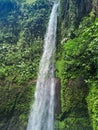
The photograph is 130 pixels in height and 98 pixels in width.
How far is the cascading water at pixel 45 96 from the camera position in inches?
466

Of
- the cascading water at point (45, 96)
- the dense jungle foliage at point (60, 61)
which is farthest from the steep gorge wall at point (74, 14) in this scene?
the cascading water at point (45, 96)

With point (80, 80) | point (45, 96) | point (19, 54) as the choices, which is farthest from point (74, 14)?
point (45, 96)

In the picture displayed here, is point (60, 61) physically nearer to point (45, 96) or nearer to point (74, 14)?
point (45, 96)

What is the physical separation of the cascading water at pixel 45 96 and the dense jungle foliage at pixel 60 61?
29 cm

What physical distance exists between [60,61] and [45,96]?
2.45 metres

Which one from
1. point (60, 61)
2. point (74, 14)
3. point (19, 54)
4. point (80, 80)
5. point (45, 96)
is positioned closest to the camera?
point (80, 80)

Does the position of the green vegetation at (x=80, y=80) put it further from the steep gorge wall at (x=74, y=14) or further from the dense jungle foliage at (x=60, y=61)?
the steep gorge wall at (x=74, y=14)

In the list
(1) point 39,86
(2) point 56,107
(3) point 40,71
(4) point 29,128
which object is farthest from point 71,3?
(4) point 29,128

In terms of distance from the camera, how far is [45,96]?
12.6 m

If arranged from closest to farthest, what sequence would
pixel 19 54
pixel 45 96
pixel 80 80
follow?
pixel 80 80 < pixel 45 96 < pixel 19 54

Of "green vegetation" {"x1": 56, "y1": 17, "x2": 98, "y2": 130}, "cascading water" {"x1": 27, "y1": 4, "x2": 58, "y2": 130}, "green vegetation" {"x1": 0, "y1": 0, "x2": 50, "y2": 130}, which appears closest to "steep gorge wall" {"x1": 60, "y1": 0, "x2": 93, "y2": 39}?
"cascading water" {"x1": 27, "y1": 4, "x2": 58, "y2": 130}

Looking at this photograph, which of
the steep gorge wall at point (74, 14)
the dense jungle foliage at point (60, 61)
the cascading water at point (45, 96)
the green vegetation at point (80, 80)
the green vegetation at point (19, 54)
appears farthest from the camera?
the steep gorge wall at point (74, 14)

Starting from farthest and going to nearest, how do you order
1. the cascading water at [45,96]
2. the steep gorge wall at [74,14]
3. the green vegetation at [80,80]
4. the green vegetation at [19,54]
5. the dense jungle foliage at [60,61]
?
the steep gorge wall at [74,14] < the green vegetation at [19,54] < the cascading water at [45,96] < the dense jungle foliage at [60,61] < the green vegetation at [80,80]

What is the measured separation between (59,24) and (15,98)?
611 cm
